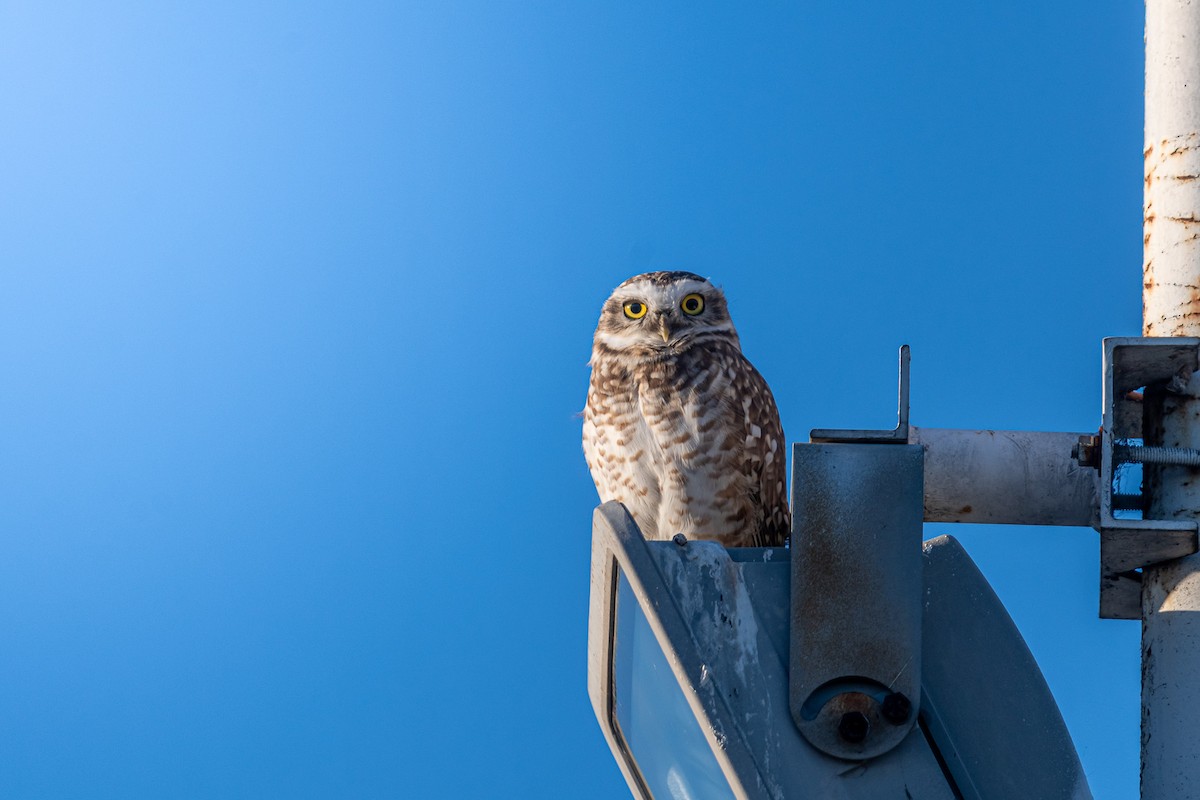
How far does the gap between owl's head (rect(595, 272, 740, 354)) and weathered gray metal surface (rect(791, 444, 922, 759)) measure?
7.71ft

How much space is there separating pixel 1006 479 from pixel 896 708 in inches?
35.1

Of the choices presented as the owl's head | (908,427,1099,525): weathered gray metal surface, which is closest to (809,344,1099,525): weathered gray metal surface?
(908,427,1099,525): weathered gray metal surface

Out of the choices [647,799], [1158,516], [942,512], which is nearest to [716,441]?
[942,512]

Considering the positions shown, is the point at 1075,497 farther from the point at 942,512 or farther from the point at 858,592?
the point at 858,592

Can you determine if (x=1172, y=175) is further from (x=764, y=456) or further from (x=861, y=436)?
(x=764, y=456)

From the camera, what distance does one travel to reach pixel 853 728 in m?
1.29

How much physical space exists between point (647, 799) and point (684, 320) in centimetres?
235

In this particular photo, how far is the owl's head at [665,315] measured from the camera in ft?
12.1

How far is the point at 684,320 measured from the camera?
3.72 meters

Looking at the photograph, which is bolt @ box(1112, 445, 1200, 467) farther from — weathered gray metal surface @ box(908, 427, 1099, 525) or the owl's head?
the owl's head

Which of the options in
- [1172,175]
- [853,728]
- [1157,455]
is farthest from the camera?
[1172,175]

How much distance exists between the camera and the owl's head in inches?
145

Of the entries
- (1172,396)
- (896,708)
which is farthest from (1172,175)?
(896,708)

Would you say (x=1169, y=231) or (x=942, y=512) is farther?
(x=942, y=512)
